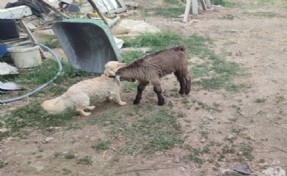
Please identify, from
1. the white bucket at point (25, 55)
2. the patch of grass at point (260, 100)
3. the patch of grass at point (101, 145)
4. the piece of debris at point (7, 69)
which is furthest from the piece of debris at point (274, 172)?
the white bucket at point (25, 55)

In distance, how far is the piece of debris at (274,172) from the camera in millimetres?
3754

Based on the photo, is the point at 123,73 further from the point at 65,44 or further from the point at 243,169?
the point at 65,44

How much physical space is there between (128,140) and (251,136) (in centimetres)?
134

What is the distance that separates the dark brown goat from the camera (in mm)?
5047

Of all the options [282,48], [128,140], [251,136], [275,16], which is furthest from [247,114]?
[275,16]

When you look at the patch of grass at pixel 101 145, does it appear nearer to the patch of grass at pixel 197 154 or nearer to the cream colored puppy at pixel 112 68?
the patch of grass at pixel 197 154

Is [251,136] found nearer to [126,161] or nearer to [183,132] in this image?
[183,132]

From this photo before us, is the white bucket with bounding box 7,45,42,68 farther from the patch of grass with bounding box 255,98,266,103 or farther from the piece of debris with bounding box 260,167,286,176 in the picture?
the piece of debris with bounding box 260,167,286,176

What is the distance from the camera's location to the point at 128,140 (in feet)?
14.2

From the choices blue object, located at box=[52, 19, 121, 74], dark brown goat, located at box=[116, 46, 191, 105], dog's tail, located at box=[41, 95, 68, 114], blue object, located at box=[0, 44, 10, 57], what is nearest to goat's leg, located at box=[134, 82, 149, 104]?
dark brown goat, located at box=[116, 46, 191, 105]

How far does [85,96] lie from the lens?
4996 millimetres

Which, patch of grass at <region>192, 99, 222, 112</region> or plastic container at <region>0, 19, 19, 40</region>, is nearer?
patch of grass at <region>192, 99, 222, 112</region>

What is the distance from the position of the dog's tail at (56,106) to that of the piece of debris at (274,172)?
2.46 metres

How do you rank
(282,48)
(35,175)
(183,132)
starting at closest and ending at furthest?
(35,175), (183,132), (282,48)
